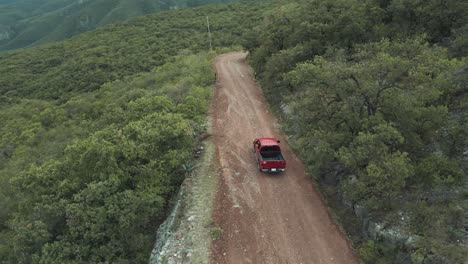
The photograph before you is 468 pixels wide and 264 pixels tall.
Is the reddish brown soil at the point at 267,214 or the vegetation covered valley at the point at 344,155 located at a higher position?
the vegetation covered valley at the point at 344,155

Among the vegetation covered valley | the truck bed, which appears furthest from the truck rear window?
the vegetation covered valley

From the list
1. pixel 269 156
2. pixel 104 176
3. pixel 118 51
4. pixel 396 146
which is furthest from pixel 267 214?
pixel 118 51

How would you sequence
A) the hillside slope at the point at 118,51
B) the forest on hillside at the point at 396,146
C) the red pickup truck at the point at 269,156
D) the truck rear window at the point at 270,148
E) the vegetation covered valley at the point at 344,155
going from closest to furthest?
1. the forest on hillside at the point at 396,146
2. the vegetation covered valley at the point at 344,155
3. the red pickup truck at the point at 269,156
4. the truck rear window at the point at 270,148
5. the hillside slope at the point at 118,51

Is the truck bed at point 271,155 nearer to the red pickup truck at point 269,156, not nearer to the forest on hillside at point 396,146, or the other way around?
the red pickup truck at point 269,156

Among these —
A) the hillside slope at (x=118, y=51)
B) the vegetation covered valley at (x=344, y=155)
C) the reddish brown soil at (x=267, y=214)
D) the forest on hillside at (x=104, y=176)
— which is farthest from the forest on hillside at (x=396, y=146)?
the hillside slope at (x=118, y=51)

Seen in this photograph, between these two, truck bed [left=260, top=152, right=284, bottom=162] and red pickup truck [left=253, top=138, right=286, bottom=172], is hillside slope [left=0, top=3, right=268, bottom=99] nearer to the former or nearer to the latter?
red pickup truck [left=253, top=138, right=286, bottom=172]

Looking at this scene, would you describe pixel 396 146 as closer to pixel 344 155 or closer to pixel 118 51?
pixel 344 155
